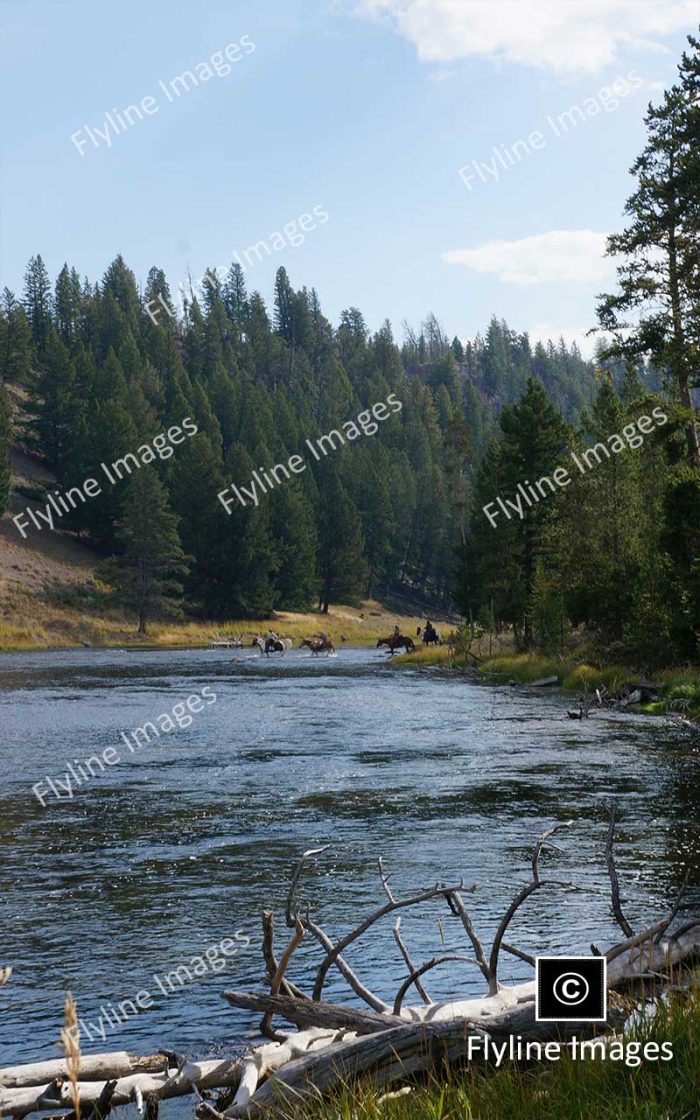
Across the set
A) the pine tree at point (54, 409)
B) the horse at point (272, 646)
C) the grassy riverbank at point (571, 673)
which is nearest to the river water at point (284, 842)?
the grassy riverbank at point (571, 673)

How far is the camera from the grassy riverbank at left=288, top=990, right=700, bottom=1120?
5082mm

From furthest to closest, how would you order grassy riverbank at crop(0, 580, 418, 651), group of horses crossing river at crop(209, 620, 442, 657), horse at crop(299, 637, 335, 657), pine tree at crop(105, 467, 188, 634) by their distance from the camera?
pine tree at crop(105, 467, 188, 634), grassy riverbank at crop(0, 580, 418, 651), horse at crop(299, 637, 335, 657), group of horses crossing river at crop(209, 620, 442, 657)

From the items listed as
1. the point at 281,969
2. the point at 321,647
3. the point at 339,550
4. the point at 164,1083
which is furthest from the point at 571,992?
the point at 339,550

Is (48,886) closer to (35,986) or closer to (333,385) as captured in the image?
(35,986)

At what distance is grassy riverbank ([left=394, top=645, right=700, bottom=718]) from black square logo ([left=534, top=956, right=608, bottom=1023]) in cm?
2351

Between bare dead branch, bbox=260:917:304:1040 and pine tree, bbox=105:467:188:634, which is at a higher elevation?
pine tree, bbox=105:467:188:634

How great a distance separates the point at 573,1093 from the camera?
539cm

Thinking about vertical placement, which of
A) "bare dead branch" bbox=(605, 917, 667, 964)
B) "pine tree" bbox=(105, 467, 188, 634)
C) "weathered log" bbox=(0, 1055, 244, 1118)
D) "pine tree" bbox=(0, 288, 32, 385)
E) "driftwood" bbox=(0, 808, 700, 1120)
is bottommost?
"weathered log" bbox=(0, 1055, 244, 1118)

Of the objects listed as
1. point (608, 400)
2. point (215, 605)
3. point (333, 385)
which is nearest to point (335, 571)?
point (215, 605)

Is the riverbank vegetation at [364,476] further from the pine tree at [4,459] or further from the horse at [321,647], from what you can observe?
the horse at [321,647]

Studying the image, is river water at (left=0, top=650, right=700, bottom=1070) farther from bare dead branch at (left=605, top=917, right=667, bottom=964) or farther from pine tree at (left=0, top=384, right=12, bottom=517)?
pine tree at (left=0, top=384, right=12, bottom=517)

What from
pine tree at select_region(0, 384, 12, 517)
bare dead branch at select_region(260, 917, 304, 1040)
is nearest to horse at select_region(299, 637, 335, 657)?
pine tree at select_region(0, 384, 12, 517)

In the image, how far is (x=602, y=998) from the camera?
20.5ft

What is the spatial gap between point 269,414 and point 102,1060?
13526cm
